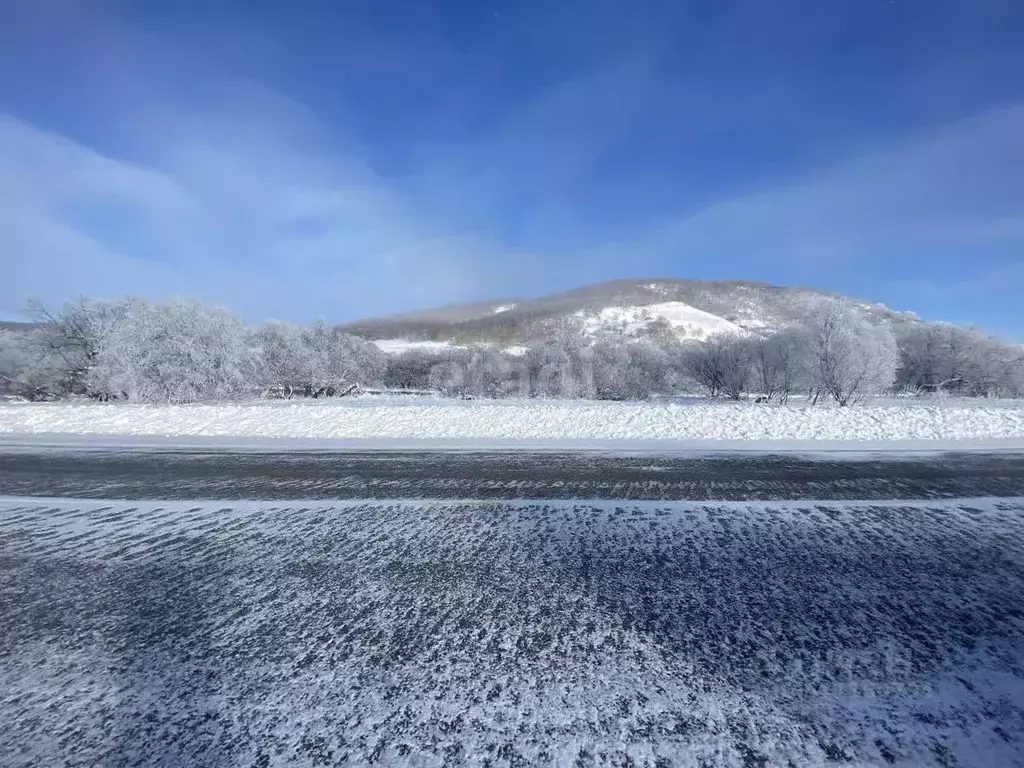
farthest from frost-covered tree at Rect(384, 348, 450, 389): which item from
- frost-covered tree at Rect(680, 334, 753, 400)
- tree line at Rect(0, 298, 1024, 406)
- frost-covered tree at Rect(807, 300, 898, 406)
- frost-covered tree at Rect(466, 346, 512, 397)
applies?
frost-covered tree at Rect(807, 300, 898, 406)

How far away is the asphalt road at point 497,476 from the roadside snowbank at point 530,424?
3350 mm

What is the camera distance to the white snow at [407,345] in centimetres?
8169

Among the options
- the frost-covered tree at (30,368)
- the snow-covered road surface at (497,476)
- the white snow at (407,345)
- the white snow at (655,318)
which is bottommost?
the snow-covered road surface at (497,476)

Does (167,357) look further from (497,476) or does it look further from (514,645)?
(514,645)

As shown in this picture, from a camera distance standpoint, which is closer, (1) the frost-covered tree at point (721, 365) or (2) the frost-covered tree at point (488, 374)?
(1) the frost-covered tree at point (721, 365)

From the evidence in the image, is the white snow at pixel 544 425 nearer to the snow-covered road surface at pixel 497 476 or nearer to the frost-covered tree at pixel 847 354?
the snow-covered road surface at pixel 497 476

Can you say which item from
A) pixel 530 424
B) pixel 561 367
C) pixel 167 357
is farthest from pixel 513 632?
pixel 561 367

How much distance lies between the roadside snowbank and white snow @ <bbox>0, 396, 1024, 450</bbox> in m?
0.04

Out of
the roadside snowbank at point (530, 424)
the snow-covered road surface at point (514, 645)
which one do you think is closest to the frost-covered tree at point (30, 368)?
the roadside snowbank at point (530, 424)

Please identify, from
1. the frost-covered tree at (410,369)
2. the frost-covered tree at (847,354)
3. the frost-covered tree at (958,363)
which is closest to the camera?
the frost-covered tree at (847,354)

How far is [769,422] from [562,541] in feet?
46.0

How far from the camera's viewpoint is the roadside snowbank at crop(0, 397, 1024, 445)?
1549 centimetres

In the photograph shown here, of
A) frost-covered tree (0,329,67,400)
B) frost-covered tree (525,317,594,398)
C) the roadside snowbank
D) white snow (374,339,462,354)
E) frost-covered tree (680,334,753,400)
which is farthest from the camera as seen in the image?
white snow (374,339,462,354)

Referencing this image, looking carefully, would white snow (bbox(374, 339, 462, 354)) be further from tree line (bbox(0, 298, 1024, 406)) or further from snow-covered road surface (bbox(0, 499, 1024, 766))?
snow-covered road surface (bbox(0, 499, 1024, 766))
